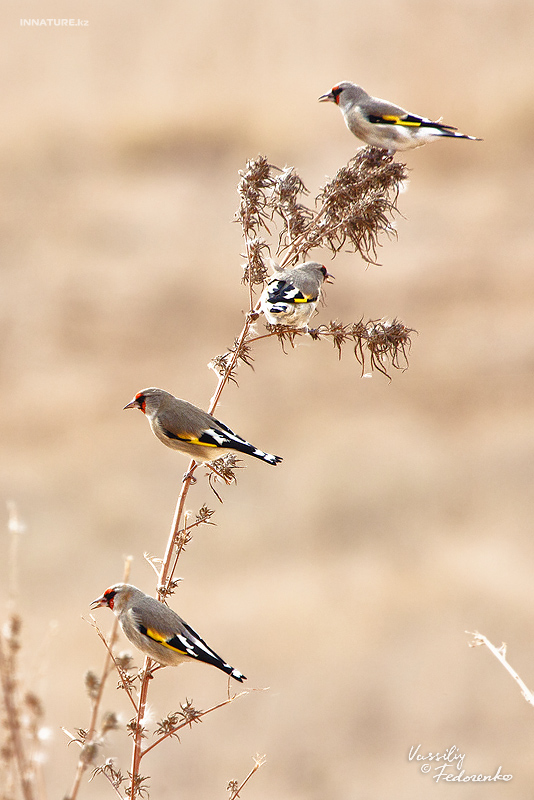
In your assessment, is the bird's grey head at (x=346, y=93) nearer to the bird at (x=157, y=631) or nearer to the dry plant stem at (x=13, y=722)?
the bird at (x=157, y=631)

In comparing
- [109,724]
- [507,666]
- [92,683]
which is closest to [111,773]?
[92,683]

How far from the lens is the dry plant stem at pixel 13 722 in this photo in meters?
1.50

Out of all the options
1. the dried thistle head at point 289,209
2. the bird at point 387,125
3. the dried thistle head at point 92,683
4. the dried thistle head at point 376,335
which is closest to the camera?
the dried thistle head at point 92,683

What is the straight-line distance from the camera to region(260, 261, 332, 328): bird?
393cm

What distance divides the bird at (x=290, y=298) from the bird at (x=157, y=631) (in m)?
1.29

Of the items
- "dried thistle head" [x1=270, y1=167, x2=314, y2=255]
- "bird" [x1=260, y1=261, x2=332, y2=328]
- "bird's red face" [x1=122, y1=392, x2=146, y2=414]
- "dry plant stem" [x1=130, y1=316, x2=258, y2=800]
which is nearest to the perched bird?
"bird's red face" [x1=122, y1=392, x2=146, y2=414]

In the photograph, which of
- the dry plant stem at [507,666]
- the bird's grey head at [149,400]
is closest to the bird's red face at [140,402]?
the bird's grey head at [149,400]

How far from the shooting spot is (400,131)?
173 inches

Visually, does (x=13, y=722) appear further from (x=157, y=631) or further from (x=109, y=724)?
(x=157, y=631)

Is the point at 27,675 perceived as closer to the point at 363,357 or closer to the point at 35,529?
the point at 363,357

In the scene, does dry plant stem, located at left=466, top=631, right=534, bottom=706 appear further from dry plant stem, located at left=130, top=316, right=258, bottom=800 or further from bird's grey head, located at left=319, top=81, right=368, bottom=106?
bird's grey head, located at left=319, top=81, right=368, bottom=106

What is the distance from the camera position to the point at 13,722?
152 cm

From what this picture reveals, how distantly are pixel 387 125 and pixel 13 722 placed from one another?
3.78 m

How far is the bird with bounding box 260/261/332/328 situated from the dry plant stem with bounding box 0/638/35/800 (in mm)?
2448
